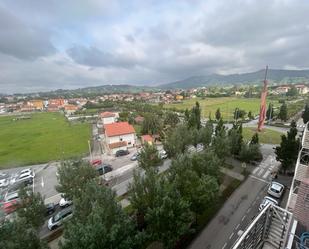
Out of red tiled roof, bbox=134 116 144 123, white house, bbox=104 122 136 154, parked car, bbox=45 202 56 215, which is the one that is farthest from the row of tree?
red tiled roof, bbox=134 116 144 123

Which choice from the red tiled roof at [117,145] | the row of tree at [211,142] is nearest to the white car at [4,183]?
the red tiled roof at [117,145]

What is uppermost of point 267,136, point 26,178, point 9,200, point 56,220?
point 267,136

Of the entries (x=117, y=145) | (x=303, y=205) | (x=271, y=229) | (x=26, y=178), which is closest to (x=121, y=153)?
(x=117, y=145)

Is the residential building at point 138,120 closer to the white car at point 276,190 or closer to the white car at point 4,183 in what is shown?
the white car at point 4,183

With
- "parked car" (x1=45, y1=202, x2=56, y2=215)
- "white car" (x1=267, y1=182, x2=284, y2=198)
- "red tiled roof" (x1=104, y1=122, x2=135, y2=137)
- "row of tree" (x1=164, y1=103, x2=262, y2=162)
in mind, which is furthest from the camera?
"red tiled roof" (x1=104, y1=122, x2=135, y2=137)

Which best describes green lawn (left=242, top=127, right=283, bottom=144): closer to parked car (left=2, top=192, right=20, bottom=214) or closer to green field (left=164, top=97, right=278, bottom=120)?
green field (left=164, top=97, right=278, bottom=120)

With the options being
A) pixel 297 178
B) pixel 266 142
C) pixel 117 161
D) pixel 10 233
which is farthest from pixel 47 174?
pixel 266 142

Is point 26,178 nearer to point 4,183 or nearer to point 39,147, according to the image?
point 4,183

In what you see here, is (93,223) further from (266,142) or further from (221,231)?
(266,142)
